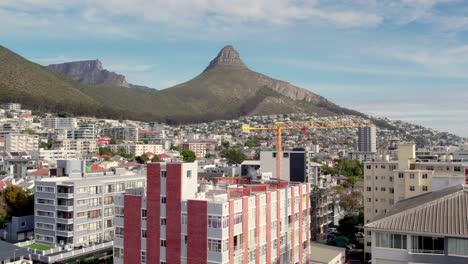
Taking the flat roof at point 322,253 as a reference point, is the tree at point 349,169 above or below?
above

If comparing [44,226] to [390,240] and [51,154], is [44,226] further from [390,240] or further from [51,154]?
[51,154]

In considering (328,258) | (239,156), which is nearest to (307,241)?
(328,258)

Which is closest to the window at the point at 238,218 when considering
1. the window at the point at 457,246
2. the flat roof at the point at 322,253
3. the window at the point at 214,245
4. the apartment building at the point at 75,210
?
the window at the point at 214,245

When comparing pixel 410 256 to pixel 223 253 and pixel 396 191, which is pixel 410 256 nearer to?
pixel 223 253

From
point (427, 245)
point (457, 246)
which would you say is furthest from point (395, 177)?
point (457, 246)

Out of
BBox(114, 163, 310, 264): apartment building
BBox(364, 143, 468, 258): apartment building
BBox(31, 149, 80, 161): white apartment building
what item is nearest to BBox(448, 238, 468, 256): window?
BBox(114, 163, 310, 264): apartment building

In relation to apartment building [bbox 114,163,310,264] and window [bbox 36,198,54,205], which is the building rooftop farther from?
window [bbox 36,198,54,205]

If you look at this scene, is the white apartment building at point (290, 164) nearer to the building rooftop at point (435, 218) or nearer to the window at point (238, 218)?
the window at point (238, 218)
